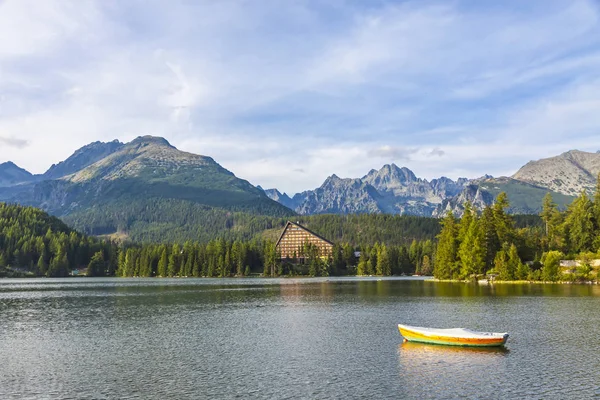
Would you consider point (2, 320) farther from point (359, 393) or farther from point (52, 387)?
point (359, 393)

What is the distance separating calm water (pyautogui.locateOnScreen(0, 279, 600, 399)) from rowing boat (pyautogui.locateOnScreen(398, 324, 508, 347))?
3.65 feet

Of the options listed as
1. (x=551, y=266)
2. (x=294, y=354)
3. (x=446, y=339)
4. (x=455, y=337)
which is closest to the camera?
(x=294, y=354)

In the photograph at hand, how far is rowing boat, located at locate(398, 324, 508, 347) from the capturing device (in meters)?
59.2

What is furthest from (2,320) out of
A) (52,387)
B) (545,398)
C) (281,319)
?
(545,398)

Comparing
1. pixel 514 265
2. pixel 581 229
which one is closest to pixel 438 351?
pixel 514 265

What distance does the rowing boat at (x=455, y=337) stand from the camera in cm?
5916

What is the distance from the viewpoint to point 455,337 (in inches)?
2383

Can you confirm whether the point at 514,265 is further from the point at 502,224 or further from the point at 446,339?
the point at 446,339

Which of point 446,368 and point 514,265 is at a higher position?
point 514,265

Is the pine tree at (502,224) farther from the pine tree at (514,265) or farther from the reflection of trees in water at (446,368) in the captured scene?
the reflection of trees in water at (446,368)

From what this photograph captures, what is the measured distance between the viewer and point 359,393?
136ft

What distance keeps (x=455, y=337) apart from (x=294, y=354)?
62.9 ft

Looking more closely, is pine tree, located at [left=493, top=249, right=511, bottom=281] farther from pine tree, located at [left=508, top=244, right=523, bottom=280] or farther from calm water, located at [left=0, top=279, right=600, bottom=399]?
calm water, located at [left=0, top=279, right=600, bottom=399]

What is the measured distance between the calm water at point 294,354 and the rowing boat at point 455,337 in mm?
1114
